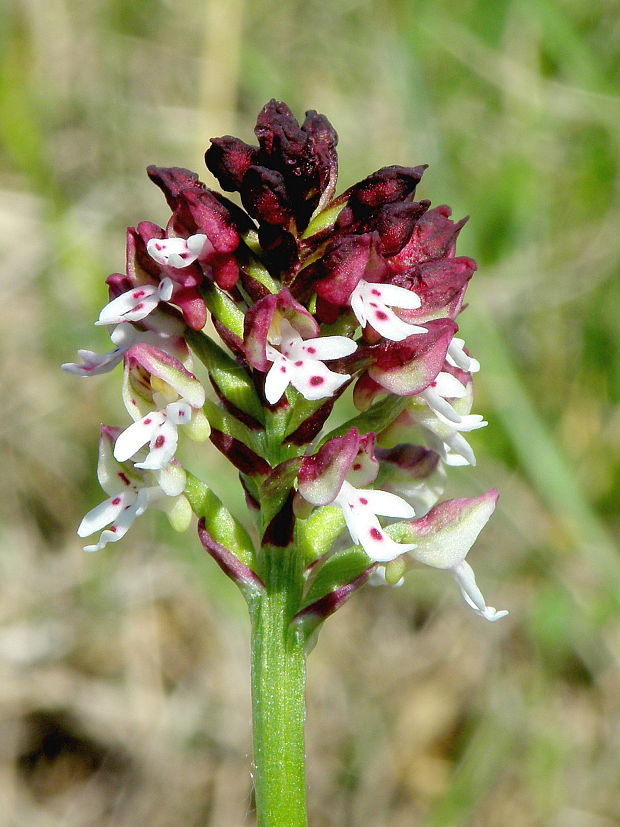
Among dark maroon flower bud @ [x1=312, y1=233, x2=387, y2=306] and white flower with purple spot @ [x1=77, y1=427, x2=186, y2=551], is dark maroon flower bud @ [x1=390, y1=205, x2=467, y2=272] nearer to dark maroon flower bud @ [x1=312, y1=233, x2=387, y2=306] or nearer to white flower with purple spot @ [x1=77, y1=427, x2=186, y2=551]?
dark maroon flower bud @ [x1=312, y1=233, x2=387, y2=306]

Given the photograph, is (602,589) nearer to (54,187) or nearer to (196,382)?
(196,382)

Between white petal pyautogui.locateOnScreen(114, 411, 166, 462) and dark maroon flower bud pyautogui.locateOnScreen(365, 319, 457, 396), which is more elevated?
dark maroon flower bud pyautogui.locateOnScreen(365, 319, 457, 396)

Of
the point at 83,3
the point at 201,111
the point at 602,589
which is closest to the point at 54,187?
the point at 201,111

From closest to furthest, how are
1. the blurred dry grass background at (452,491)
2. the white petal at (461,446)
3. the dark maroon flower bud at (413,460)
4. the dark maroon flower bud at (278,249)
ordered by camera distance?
the dark maroon flower bud at (278,249) < the white petal at (461,446) < the dark maroon flower bud at (413,460) < the blurred dry grass background at (452,491)

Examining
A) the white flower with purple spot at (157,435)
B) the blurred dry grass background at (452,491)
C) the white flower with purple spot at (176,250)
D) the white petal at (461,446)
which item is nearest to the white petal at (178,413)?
the white flower with purple spot at (157,435)

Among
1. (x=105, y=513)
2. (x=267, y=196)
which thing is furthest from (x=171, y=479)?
(x=267, y=196)

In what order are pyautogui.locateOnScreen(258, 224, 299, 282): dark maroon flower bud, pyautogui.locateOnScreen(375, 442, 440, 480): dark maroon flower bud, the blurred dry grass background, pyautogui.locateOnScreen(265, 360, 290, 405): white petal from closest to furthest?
pyautogui.locateOnScreen(265, 360, 290, 405): white petal, pyautogui.locateOnScreen(258, 224, 299, 282): dark maroon flower bud, pyautogui.locateOnScreen(375, 442, 440, 480): dark maroon flower bud, the blurred dry grass background

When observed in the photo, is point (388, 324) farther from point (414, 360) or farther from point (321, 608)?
point (321, 608)

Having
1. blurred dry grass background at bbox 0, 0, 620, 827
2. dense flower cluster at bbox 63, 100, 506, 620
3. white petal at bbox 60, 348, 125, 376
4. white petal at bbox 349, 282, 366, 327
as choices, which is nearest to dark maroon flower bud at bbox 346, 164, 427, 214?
dense flower cluster at bbox 63, 100, 506, 620

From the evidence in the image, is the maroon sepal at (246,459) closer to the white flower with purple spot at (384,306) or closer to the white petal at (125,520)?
the white petal at (125,520)
